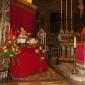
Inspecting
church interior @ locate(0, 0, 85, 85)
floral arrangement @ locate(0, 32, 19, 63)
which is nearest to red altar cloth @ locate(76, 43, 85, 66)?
church interior @ locate(0, 0, 85, 85)

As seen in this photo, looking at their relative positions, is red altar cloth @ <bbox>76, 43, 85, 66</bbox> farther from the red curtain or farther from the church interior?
the red curtain

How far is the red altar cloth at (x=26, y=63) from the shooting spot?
751cm

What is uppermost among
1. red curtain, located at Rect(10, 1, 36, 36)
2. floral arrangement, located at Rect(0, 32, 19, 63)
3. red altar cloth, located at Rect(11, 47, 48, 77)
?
red curtain, located at Rect(10, 1, 36, 36)

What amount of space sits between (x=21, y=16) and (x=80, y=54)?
2912 millimetres

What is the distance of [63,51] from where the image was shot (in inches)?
437

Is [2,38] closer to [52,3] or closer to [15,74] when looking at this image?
[15,74]

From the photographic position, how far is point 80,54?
7.88m

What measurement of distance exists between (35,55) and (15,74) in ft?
3.54

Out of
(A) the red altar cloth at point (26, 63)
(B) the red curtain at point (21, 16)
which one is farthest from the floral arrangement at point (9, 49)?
(B) the red curtain at point (21, 16)

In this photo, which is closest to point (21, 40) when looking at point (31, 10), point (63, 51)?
point (31, 10)

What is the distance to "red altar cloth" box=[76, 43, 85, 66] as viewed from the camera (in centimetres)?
769

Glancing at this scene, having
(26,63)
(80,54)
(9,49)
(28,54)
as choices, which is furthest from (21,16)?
(9,49)

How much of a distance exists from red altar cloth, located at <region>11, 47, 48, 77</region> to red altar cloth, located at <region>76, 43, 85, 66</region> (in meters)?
1.28

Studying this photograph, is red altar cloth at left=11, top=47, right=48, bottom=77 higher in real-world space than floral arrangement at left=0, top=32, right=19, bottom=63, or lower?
lower
